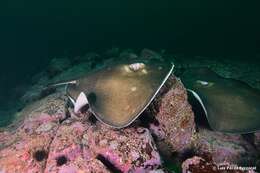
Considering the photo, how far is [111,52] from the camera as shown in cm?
1217

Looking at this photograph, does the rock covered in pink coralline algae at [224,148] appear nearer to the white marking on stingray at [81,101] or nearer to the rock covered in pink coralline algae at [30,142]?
the white marking on stingray at [81,101]

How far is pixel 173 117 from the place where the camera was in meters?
4.51

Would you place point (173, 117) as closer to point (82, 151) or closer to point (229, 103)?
point (229, 103)

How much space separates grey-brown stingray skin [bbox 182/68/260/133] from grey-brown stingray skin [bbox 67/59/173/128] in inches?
34.5

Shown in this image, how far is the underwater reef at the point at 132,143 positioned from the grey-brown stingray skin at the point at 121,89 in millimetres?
332

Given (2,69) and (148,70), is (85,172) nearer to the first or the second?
(148,70)

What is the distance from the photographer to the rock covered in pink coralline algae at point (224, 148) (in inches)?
179

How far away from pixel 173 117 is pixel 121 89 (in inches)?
35.7

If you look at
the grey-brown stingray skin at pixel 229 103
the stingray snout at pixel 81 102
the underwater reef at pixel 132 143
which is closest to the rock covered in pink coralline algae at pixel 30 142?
the underwater reef at pixel 132 143

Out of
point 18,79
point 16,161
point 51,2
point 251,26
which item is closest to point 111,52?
point 18,79

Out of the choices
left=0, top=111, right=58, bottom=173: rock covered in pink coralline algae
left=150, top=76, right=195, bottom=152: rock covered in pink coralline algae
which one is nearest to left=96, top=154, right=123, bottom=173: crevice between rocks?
left=0, top=111, right=58, bottom=173: rock covered in pink coralline algae

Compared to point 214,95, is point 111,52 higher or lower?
lower

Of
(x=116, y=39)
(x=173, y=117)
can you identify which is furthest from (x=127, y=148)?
(x=116, y=39)

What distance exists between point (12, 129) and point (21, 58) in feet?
46.5
